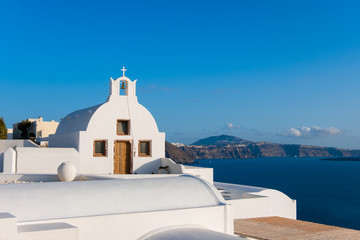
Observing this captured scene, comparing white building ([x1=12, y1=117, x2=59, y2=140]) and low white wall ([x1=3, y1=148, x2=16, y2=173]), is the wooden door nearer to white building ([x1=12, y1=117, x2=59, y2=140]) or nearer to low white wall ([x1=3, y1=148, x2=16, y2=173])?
low white wall ([x1=3, y1=148, x2=16, y2=173])

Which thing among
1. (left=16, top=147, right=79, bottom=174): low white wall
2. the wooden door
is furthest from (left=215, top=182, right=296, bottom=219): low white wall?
(left=16, top=147, right=79, bottom=174): low white wall

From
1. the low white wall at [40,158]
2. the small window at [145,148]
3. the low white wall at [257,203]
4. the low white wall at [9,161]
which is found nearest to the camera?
the low white wall at [257,203]

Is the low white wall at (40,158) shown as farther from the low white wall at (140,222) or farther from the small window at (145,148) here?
the low white wall at (140,222)

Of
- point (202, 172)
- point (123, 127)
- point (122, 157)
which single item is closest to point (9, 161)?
point (122, 157)

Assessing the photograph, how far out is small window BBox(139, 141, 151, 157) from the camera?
2353 cm

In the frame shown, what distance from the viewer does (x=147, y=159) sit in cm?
2352

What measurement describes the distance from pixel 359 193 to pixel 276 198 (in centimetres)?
6911

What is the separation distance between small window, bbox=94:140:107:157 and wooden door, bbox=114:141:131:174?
27.0 inches

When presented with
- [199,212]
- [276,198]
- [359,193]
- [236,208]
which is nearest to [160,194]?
[199,212]

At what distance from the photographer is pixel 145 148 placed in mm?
23703

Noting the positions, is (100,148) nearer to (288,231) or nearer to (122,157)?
(122,157)

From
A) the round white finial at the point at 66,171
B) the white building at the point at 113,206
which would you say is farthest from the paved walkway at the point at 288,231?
the round white finial at the point at 66,171

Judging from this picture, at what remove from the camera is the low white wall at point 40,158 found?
20.2m

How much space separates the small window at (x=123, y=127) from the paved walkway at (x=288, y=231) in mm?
9516
